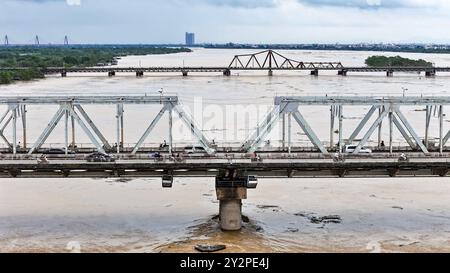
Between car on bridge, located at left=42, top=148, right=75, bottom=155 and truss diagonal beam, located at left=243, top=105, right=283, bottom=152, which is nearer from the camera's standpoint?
truss diagonal beam, located at left=243, top=105, right=283, bottom=152

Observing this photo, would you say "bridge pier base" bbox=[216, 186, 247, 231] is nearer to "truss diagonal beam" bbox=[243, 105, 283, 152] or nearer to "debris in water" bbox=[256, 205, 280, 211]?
"truss diagonal beam" bbox=[243, 105, 283, 152]

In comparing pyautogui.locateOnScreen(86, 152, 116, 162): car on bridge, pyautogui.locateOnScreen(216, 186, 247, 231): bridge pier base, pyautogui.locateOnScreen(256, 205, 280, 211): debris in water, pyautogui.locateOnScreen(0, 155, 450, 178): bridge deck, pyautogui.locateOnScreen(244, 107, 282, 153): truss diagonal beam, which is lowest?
pyautogui.locateOnScreen(256, 205, 280, 211): debris in water

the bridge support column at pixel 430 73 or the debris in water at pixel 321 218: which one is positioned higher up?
the bridge support column at pixel 430 73

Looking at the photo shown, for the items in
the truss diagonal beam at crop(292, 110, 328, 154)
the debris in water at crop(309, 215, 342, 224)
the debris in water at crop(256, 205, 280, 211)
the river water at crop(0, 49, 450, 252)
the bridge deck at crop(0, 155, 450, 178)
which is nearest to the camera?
the river water at crop(0, 49, 450, 252)

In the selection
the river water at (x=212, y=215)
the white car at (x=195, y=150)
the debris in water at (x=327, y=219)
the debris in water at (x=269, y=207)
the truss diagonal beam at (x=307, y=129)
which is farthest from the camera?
the debris in water at (x=269, y=207)

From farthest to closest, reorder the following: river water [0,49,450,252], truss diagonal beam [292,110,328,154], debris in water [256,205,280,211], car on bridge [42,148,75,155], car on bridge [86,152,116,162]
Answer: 1. debris in water [256,205,280,211]
2. car on bridge [42,148,75,155]
3. truss diagonal beam [292,110,328,154]
4. car on bridge [86,152,116,162]
5. river water [0,49,450,252]

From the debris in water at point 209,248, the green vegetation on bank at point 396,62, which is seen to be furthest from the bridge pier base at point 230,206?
the green vegetation on bank at point 396,62

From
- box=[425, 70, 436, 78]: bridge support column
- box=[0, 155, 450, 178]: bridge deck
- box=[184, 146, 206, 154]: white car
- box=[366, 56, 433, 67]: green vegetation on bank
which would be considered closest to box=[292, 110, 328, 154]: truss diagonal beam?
box=[0, 155, 450, 178]: bridge deck

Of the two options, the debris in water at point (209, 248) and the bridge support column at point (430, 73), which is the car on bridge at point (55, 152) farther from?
the bridge support column at point (430, 73)
